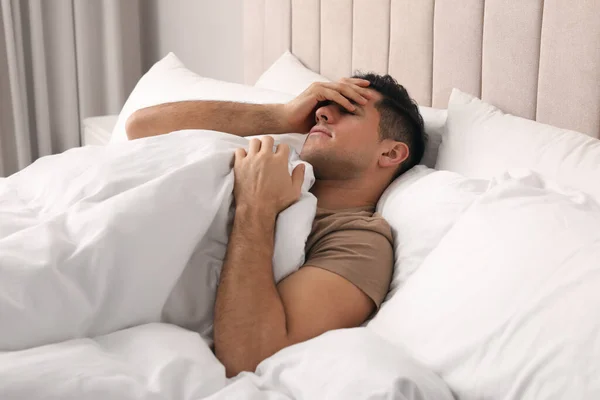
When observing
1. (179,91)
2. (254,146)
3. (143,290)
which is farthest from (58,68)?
(143,290)

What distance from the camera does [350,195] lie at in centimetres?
150

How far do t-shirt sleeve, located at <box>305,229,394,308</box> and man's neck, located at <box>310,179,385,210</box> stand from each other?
0.58 ft

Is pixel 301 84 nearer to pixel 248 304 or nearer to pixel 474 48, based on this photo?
pixel 474 48

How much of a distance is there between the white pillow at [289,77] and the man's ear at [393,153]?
494 millimetres

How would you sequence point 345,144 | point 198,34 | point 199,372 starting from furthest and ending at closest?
point 198,34 → point 345,144 → point 199,372

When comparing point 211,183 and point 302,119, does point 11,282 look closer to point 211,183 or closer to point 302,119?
point 211,183

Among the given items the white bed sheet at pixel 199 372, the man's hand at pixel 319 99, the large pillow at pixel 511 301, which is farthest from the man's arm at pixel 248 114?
the white bed sheet at pixel 199 372

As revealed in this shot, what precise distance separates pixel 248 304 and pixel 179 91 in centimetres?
106

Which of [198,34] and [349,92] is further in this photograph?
[198,34]

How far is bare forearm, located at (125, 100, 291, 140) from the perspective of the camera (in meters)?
1.66

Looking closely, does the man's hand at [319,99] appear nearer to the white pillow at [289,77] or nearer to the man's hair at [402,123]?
the man's hair at [402,123]

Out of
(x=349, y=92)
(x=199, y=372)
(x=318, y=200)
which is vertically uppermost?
(x=349, y=92)

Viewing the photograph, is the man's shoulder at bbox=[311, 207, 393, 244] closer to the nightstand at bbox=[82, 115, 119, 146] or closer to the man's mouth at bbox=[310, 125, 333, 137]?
the man's mouth at bbox=[310, 125, 333, 137]

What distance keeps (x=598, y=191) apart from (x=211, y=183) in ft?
2.18
